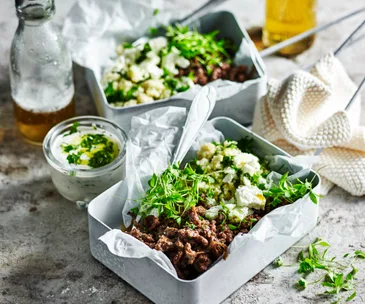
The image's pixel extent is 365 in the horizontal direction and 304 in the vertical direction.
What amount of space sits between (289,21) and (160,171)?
0.80 meters

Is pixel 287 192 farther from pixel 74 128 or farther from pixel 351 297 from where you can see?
pixel 74 128

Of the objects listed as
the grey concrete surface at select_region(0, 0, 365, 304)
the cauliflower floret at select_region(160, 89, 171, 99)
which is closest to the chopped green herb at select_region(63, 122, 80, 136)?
the grey concrete surface at select_region(0, 0, 365, 304)

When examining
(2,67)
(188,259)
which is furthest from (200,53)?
(188,259)

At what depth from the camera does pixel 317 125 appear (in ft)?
6.77

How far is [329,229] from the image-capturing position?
1.88m

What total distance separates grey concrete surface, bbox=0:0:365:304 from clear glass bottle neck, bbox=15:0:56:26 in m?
0.37

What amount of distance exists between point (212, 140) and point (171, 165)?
0.57 feet

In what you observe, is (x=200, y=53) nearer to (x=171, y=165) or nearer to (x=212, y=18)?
(x=212, y=18)

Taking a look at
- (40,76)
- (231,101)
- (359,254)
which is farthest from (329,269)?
(40,76)

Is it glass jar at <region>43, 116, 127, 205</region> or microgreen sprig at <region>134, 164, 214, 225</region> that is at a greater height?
microgreen sprig at <region>134, 164, 214, 225</region>

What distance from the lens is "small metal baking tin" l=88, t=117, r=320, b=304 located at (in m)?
1.58

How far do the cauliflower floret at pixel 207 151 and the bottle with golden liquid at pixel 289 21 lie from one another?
2.20 feet

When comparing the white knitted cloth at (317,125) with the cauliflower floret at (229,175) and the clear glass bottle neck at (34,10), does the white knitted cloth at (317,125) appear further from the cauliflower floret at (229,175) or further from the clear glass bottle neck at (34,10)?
the clear glass bottle neck at (34,10)

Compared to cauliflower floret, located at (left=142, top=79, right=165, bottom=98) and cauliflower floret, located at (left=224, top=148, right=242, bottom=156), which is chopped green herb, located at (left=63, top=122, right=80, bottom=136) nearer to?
cauliflower floret, located at (left=142, top=79, right=165, bottom=98)
